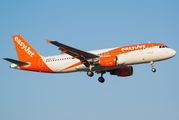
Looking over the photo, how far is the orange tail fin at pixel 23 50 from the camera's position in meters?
45.2

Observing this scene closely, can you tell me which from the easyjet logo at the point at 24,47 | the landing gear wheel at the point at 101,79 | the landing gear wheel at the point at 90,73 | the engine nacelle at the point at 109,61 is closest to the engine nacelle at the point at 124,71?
the landing gear wheel at the point at 101,79

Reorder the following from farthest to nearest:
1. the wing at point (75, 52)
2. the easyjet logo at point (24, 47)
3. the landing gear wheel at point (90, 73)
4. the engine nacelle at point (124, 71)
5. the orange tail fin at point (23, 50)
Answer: the easyjet logo at point (24, 47) < the orange tail fin at point (23, 50) < the engine nacelle at point (124, 71) < the landing gear wheel at point (90, 73) < the wing at point (75, 52)

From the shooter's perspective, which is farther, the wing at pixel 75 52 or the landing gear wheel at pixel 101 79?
the landing gear wheel at pixel 101 79

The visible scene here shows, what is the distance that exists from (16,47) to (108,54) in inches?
628

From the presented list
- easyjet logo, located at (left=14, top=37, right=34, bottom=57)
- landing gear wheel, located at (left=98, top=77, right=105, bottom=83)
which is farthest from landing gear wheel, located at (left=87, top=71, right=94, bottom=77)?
easyjet logo, located at (left=14, top=37, right=34, bottom=57)

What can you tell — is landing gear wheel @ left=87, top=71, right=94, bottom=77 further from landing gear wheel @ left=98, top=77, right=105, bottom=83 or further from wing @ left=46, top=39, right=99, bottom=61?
landing gear wheel @ left=98, top=77, right=105, bottom=83

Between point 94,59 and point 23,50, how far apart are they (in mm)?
12961

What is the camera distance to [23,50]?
46000 millimetres

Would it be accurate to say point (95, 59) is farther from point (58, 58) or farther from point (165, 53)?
point (165, 53)

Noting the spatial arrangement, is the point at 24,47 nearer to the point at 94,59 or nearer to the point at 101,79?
the point at 94,59

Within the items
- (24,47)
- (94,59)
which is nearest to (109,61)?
(94,59)

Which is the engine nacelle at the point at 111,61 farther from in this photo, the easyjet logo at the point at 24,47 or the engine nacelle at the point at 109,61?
the easyjet logo at the point at 24,47

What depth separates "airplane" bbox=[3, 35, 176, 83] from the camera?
38.3 m

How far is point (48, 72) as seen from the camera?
4375 centimetres
